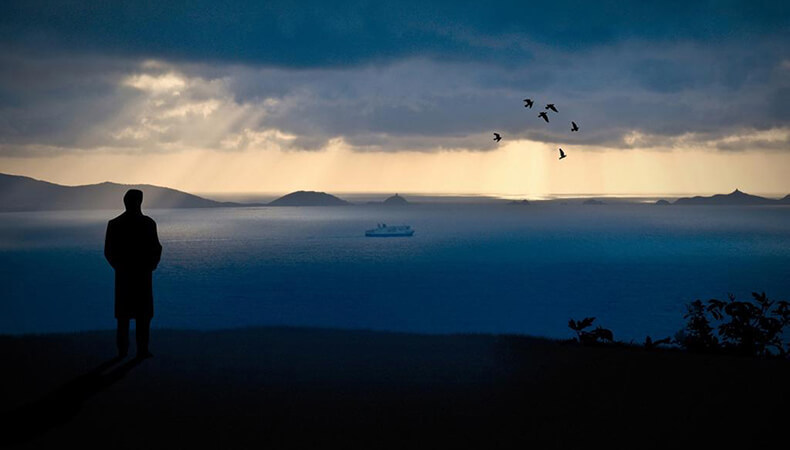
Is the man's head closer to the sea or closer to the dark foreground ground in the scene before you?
the dark foreground ground

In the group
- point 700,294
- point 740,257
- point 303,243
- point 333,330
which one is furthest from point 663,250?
point 333,330

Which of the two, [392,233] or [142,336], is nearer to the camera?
[142,336]

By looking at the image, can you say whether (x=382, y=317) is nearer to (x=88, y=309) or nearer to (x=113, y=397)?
(x=88, y=309)

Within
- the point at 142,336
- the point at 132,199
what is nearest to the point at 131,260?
the point at 132,199

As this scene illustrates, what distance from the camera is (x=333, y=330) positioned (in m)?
10.7

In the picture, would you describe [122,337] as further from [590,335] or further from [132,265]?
[590,335]

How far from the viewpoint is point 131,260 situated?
8.47 meters

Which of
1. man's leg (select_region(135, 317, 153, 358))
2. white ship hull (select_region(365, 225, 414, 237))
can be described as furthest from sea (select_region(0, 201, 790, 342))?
white ship hull (select_region(365, 225, 414, 237))

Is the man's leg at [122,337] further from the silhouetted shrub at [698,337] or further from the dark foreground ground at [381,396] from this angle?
the silhouetted shrub at [698,337]

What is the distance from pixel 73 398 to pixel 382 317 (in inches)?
1402

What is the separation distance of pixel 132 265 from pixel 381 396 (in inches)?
172

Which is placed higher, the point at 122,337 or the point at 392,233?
the point at 122,337

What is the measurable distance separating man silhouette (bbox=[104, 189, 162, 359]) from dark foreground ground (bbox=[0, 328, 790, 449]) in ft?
1.75

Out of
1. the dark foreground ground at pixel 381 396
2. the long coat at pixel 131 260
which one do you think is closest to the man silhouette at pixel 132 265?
the long coat at pixel 131 260
